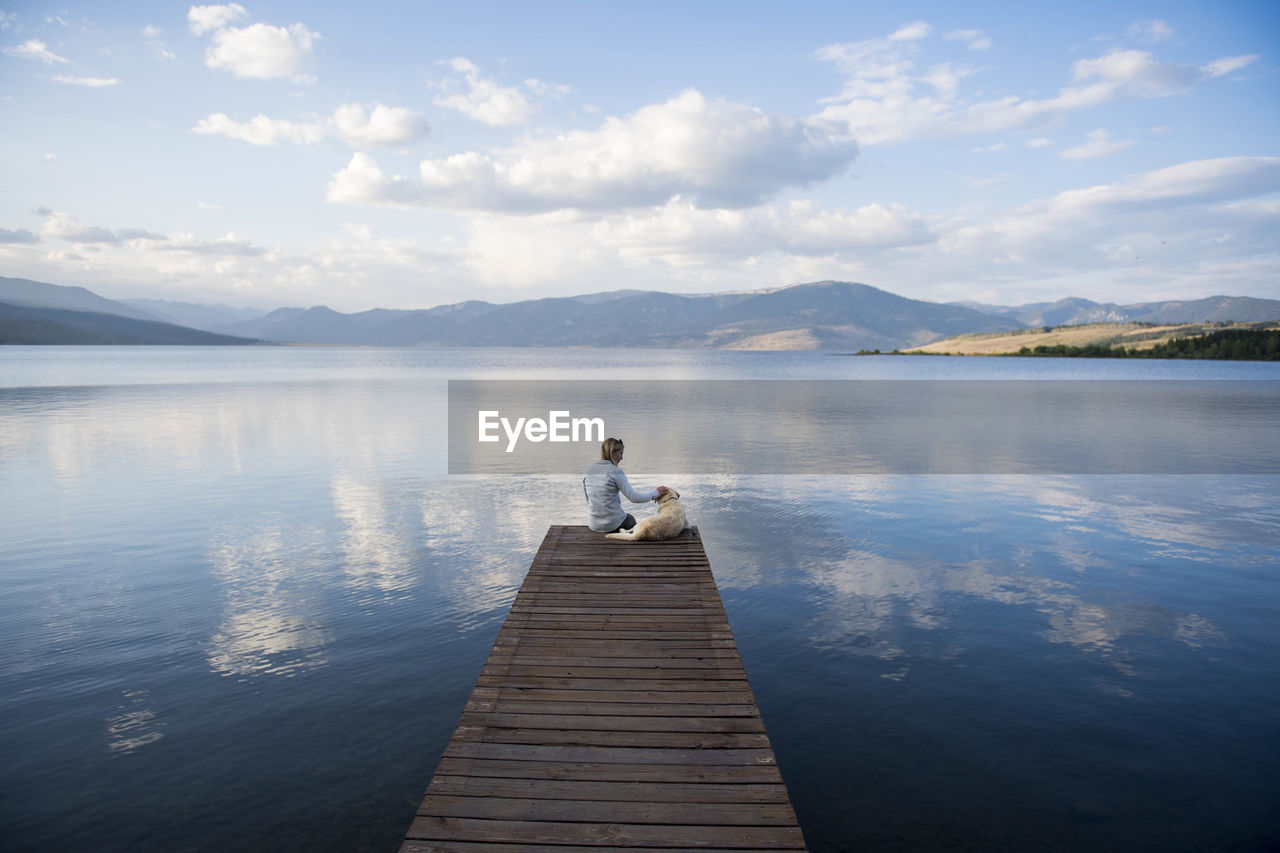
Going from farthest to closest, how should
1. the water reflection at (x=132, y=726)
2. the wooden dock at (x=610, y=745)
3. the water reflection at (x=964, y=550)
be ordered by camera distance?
the water reflection at (x=964, y=550) → the water reflection at (x=132, y=726) → the wooden dock at (x=610, y=745)

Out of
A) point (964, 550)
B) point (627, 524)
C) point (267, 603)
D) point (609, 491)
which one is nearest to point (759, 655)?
point (609, 491)

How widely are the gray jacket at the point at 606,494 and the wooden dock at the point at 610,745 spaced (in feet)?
12.5

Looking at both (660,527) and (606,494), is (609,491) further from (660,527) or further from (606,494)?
(660,527)

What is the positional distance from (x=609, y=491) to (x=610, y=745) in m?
8.59

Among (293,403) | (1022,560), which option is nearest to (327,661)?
(1022,560)

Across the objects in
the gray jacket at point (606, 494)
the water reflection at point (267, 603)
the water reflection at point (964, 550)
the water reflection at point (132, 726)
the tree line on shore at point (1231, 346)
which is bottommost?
the water reflection at point (132, 726)

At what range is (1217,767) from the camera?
8750mm

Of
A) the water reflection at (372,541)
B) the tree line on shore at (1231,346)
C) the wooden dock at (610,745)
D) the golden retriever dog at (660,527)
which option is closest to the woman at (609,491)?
the golden retriever dog at (660,527)

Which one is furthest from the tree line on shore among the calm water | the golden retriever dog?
the golden retriever dog

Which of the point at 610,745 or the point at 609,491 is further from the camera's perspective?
the point at 609,491

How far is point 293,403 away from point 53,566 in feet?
149

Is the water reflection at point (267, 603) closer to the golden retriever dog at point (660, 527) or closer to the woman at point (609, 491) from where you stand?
the woman at point (609, 491)

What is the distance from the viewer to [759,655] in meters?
11.8

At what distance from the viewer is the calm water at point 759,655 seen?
7961mm
